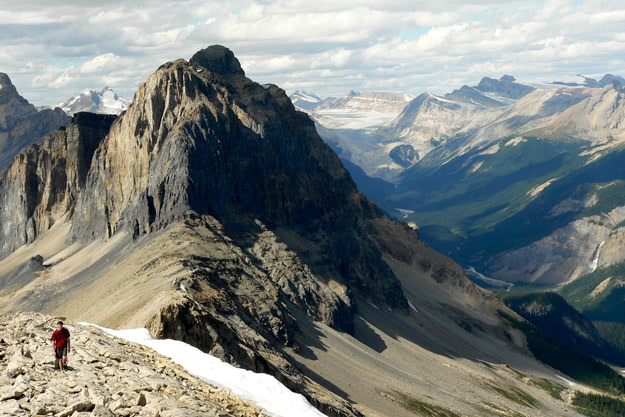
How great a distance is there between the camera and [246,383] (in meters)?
44.2

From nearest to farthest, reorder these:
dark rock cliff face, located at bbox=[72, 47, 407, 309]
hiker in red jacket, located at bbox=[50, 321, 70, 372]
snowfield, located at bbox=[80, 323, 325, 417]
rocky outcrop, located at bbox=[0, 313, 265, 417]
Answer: rocky outcrop, located at bbox=[0, 313, 265, 417] → hiker in red jacket, located at bbox=[50, 321, 70, 372] → snowfield, located at bbox=[80, 323, 325, 417] → dark rock cliff face, located at bbox=[72, 47, 407, 309]

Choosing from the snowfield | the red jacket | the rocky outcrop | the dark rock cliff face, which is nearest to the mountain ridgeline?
the dark rock cliff face

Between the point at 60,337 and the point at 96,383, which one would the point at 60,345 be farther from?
the point at 96,383

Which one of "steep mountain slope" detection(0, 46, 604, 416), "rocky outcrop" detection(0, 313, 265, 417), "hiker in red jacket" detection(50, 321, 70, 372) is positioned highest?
"hiker in red jacket" detection(50, 321, 70, 372)

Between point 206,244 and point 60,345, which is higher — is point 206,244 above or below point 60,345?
below

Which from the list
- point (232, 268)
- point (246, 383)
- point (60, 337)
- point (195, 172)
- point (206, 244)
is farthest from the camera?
point (195, 172)

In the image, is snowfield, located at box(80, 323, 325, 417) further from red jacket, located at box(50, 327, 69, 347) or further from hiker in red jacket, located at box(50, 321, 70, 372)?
red jacket, located at box(50, 327, 69, 347)

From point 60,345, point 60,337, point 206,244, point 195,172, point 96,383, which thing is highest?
point 60,337

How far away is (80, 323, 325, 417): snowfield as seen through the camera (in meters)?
41.2

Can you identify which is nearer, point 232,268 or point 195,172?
point 232,268

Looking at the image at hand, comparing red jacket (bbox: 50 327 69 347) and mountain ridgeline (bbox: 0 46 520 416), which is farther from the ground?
red jacket (bbox: 50 327 69 347)

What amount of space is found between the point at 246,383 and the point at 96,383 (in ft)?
37.6

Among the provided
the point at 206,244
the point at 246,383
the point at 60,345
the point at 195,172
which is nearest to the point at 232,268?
the point at 206,244

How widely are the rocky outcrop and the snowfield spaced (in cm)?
164
